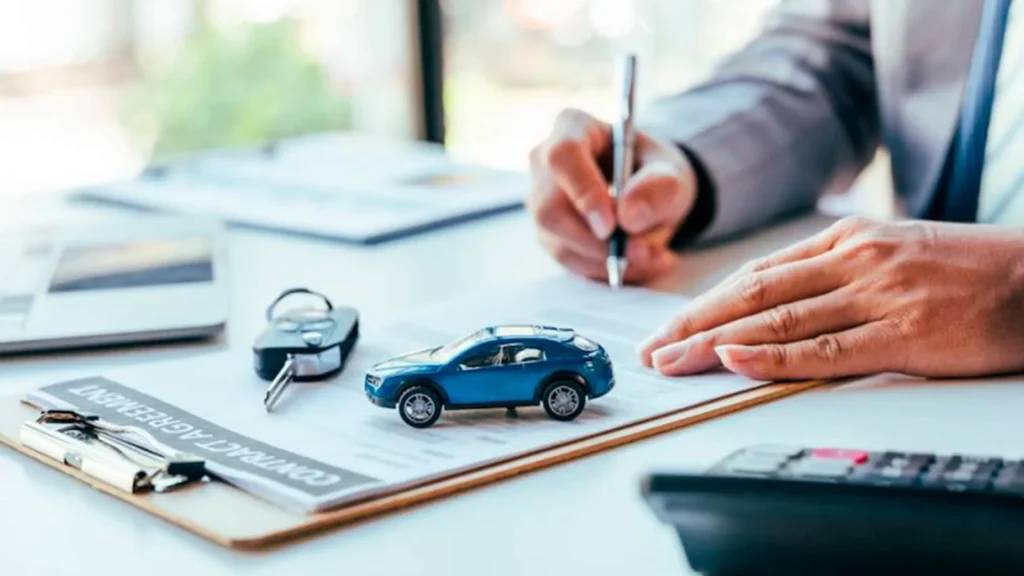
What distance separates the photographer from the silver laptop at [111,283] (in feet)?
3.31

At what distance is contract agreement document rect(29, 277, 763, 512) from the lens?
0.70 m

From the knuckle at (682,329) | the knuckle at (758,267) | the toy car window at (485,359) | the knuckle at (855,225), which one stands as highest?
the knuckle at (855,225)

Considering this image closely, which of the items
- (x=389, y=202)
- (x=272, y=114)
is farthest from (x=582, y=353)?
(x=272, y=114)

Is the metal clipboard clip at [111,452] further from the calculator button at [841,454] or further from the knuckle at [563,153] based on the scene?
the knuckle at [563,153]

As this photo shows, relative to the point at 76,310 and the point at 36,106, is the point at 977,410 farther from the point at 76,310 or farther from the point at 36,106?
the point at 36,106

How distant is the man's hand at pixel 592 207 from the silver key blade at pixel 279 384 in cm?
33

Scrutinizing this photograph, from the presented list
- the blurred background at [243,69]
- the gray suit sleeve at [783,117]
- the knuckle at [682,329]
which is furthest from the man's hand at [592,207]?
the blurred background at [243,69]

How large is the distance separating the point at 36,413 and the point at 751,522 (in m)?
0.47

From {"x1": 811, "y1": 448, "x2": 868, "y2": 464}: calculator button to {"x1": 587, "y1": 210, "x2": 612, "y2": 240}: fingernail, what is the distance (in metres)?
0.49

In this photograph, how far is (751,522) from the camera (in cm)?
57

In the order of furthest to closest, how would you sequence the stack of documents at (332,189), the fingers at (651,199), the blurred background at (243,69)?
1. the blurred background at (243,69)
2. the stack of documents at (332,189)
3. the fingers at (651,199)

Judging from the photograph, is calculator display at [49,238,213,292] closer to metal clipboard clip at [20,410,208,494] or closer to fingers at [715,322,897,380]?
metal clipboard clip at [20,410,208,494]

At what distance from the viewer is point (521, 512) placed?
0.68 metres

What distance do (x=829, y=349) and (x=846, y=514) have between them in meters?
0.31
